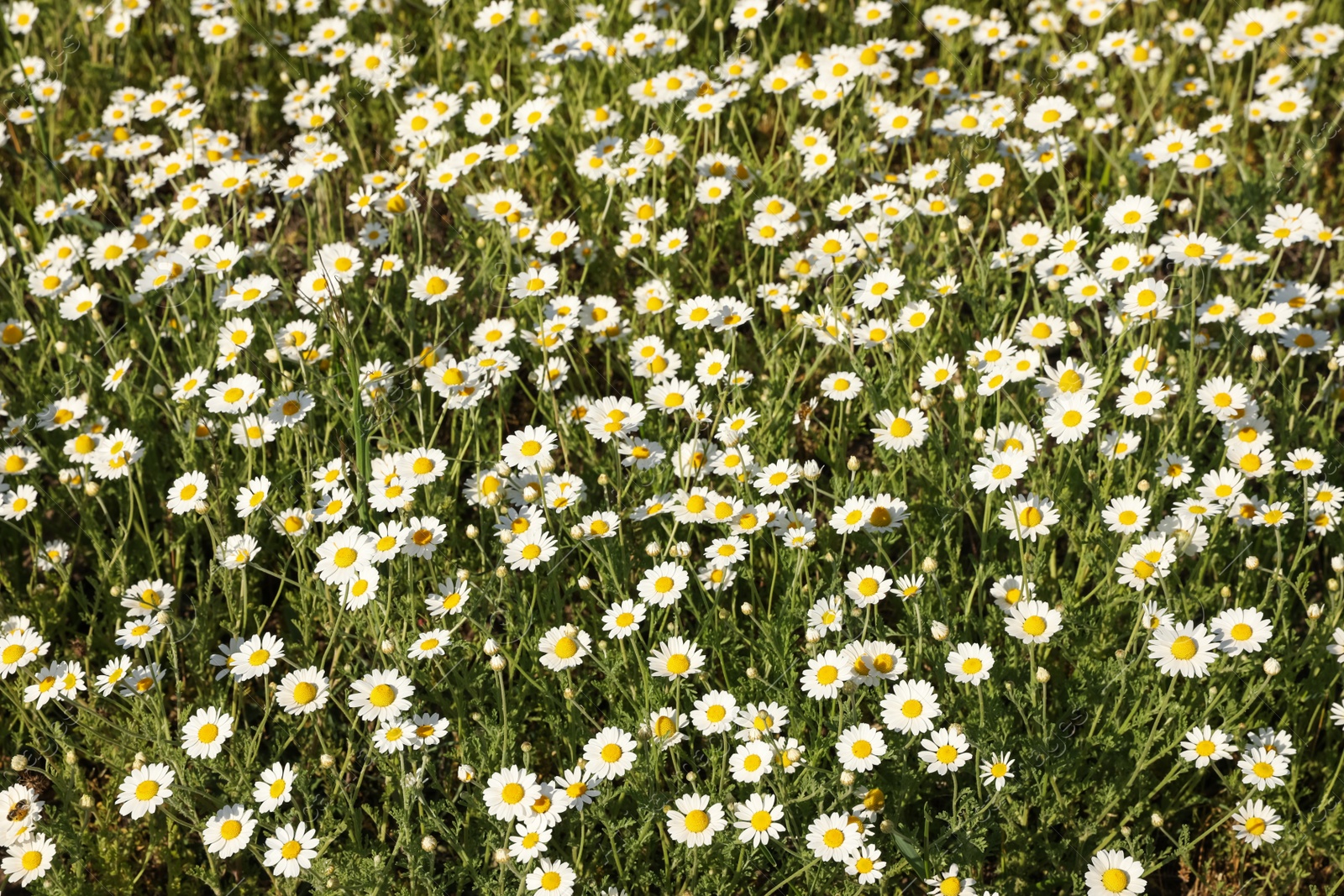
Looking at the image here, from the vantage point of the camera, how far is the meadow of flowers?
2801mm

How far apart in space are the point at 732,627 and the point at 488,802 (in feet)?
2.43

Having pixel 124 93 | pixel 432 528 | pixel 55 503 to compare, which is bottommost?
pixel 55 503

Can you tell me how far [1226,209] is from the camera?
4.57 meters

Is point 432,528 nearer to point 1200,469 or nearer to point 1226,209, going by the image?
point 1200,469

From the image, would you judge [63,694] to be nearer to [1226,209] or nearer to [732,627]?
[732,627]

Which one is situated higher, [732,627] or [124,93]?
[124,93]

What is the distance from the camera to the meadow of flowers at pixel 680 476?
2801 millimetres

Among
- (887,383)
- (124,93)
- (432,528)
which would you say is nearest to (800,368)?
(887,383)

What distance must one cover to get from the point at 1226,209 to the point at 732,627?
2.82m

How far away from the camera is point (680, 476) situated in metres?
3.30

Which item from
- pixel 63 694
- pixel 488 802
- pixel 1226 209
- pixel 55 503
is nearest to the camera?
pixel 488 802

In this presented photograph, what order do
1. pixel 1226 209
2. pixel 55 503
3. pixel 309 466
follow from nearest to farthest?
pixel 309 466
pixel 55 503
pixel 1226 209

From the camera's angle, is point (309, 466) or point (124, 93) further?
point (124, 93)

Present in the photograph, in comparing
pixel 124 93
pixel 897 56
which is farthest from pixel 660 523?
pixel 124 93
